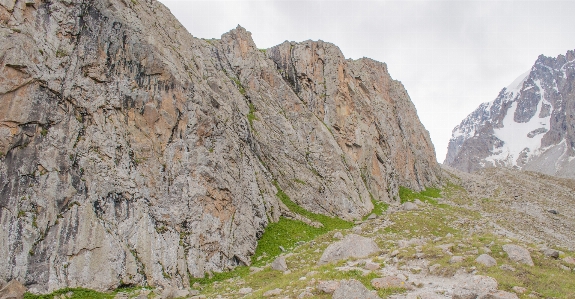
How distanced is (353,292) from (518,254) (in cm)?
927

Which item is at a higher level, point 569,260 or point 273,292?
point 273,292

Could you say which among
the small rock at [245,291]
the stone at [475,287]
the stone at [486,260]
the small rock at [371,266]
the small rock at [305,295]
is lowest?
the stone at [475,287]

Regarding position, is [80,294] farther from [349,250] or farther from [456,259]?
[456,259]

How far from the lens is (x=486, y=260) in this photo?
1480cm

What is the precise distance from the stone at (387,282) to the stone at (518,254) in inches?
249

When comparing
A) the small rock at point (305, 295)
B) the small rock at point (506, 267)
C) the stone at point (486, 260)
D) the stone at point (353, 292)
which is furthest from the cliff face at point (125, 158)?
the small rock at point (506, 267)

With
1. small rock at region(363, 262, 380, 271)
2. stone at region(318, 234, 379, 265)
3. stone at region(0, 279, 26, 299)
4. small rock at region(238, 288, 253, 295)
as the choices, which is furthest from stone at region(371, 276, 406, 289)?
stone at region(0, 279, 26, 299)

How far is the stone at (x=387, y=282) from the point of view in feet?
42.1

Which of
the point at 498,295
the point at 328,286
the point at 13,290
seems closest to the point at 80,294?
the point at 13,290

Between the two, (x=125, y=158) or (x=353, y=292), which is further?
(x=125, y=158)

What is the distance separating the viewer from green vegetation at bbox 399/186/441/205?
4961 cm

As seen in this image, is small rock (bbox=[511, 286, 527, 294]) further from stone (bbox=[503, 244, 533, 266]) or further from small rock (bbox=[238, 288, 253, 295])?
small rock (bbox=[238, 288, 253, 295])

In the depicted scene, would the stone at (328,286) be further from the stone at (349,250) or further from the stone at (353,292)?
the stone at (349,250)

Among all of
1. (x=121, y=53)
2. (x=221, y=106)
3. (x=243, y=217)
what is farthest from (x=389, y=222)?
(x=121, y=53)
